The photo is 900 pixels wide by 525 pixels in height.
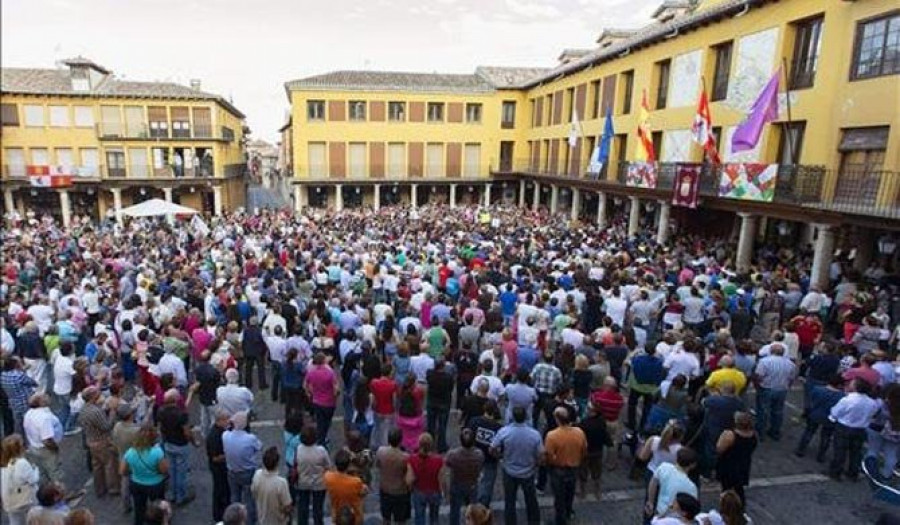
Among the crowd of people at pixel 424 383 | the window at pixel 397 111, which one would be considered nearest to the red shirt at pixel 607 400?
the crowd of people at pixel 424 383

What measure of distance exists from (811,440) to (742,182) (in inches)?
385

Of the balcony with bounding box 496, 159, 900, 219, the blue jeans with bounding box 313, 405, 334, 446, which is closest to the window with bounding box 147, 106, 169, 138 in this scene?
the balcony with bounding box 496, 159, 900, 219

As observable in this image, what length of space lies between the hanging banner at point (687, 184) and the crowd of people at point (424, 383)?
393 centimetres

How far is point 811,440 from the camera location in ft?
28.9

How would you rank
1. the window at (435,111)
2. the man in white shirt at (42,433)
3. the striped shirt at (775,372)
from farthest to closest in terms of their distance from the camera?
the window at (435,111) < the striped shirt at (775,372) < the man in white shirt at (42,433)

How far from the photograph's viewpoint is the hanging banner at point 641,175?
21.4m

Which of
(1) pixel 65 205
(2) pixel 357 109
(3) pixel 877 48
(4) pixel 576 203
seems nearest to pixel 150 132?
(1) pixel 65 205

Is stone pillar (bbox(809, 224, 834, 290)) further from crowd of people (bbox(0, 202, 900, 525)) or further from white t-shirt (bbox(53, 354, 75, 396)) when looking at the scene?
white t-shirt (bbox(53, 354, 75, 396))

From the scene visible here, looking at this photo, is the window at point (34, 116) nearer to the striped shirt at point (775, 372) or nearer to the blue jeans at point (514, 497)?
the blue jeans at point (514, 497)

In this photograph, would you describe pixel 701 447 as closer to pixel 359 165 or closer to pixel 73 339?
pixel 73 339

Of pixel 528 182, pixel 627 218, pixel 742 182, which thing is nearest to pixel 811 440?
pixel 742 182

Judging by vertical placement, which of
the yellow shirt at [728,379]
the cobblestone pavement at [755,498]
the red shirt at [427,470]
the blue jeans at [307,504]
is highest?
the yellow shirt at [728,379]

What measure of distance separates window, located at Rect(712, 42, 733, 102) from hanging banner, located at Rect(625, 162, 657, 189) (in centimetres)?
315

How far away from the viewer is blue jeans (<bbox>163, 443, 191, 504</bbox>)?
259 inches
